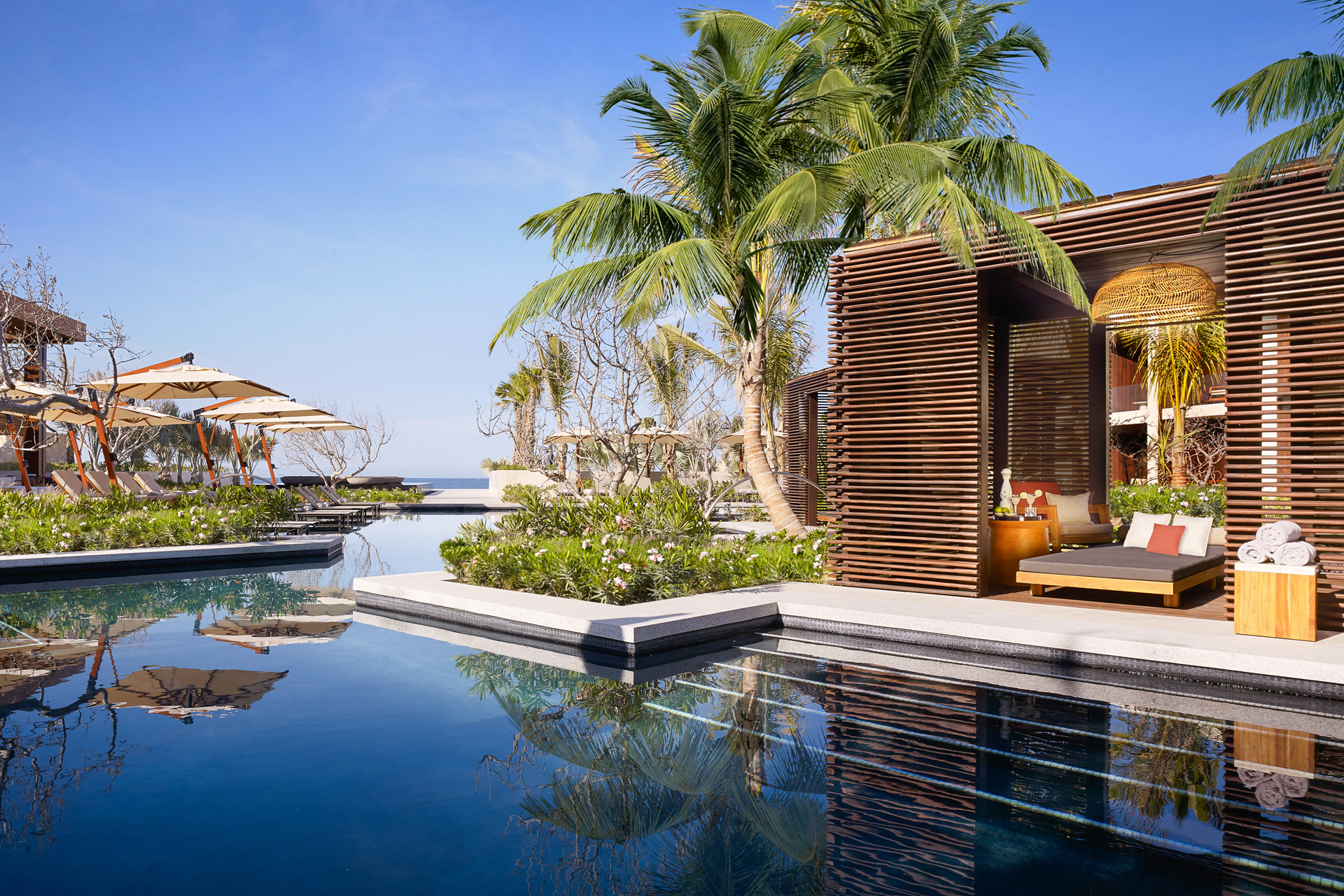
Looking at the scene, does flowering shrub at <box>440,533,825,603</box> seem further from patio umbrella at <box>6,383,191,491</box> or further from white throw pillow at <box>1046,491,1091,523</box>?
patio umbrella at <box>6,383,191,491</box>

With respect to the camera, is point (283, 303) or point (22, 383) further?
point (283, 303)

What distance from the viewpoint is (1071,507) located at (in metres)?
10.7

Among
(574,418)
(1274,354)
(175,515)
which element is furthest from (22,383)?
(1274,354)

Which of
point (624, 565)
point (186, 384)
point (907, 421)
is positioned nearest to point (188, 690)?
point (624, 565)

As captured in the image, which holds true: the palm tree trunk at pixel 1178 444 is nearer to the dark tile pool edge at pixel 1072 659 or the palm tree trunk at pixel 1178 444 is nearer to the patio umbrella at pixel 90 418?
the dark tile pool edge at pixel 1072 659

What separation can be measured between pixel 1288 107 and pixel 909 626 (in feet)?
15.4

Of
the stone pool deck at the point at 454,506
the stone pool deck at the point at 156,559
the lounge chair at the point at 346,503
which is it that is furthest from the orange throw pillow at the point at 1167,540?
the lounge chair at the point at 346,503

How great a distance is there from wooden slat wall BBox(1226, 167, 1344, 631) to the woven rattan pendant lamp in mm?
1591

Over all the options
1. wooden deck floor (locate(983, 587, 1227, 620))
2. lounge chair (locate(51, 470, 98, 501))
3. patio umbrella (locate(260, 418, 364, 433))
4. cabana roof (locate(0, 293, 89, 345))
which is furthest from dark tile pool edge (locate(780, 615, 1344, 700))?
patio umbrella (locate(260, 418, 364, 433))

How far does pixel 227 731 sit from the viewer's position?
177 inches

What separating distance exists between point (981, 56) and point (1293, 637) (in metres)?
7.16

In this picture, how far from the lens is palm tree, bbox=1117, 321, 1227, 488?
16.7 meters

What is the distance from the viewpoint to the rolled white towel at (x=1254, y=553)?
5.67m

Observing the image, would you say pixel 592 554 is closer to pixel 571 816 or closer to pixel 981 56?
pixel 571 816
